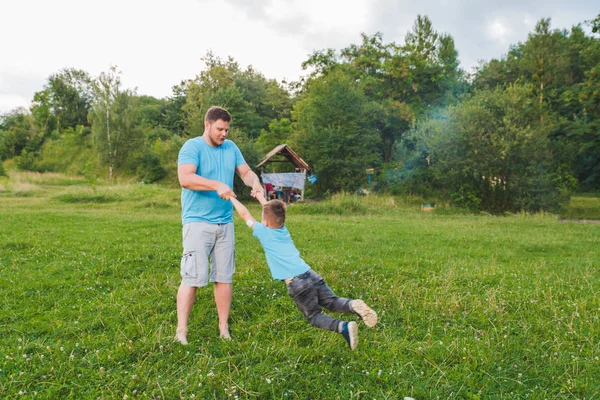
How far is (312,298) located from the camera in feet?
12.8

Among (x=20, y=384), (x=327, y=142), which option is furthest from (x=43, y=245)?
(x=327, y=142)

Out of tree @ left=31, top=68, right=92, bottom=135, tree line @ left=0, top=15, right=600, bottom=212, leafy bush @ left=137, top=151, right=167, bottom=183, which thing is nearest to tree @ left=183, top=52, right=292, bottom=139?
tree line @ left=0, top=15, right=600, bottom=212

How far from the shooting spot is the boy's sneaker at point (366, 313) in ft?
11.8

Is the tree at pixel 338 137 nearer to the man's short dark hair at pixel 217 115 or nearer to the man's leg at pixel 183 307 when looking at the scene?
the man's short dark hair at pixel 217 115

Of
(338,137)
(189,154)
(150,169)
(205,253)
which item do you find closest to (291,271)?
(205,253)

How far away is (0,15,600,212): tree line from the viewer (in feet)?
67.6

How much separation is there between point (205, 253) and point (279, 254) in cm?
75

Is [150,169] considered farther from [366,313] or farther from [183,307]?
[366,313]

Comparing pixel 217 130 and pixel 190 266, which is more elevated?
pixel 217 130

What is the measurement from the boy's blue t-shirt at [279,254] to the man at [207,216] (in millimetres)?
469

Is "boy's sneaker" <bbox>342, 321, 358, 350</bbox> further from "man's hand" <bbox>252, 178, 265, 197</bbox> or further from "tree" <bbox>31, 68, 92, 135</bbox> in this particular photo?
"tree" <bbox>31, 68, 92, 135</bbox>

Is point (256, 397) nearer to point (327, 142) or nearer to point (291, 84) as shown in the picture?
point (327, 142)

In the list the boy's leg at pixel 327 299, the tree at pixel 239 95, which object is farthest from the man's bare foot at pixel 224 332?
the tree at pixel 239 95

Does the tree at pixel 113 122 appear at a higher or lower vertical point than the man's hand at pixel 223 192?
higher
